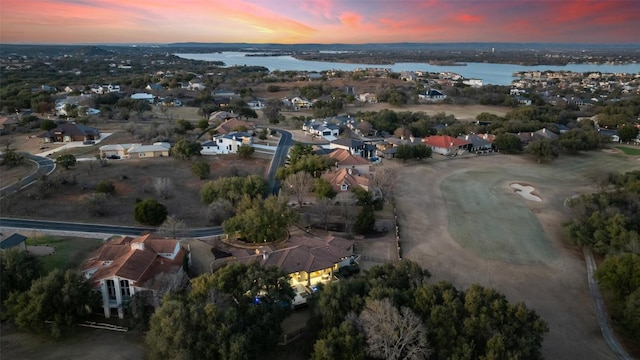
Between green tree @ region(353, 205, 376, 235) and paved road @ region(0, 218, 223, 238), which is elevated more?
green tree @ region(353, 205, 376, 235)

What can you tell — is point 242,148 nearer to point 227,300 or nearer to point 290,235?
point 290,235

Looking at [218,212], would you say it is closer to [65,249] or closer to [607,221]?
[65,249]

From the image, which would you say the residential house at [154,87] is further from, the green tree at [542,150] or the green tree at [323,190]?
the green tree at [542,150]

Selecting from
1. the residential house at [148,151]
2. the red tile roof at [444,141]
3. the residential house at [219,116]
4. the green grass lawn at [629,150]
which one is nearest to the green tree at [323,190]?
the residential house at [148,151]

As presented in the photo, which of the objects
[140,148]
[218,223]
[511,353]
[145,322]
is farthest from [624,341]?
[140,148]

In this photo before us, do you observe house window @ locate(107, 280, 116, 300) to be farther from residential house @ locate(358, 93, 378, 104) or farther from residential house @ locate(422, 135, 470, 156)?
residential house @ locate(358, 93, 378, 104)

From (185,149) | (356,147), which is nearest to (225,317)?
(185,149)

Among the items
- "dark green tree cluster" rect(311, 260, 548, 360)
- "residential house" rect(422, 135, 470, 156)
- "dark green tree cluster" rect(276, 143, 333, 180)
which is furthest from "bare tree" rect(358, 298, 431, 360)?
"residential house" rect(422, 135, 470, 156)
